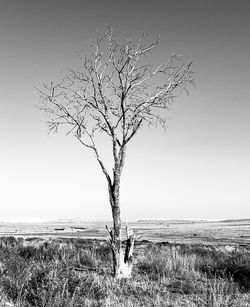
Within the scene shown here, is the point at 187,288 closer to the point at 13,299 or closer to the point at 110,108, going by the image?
the point at 13,299

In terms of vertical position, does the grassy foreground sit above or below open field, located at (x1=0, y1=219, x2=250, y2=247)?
below

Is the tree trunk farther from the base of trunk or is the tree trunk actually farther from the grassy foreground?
the grassy foreground

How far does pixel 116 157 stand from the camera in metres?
10.6

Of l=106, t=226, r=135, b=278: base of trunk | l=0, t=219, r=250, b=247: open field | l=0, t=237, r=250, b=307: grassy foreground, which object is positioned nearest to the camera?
l=0, t=237, r=250, b=307: grassy foreground

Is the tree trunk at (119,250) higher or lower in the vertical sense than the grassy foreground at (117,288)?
higher

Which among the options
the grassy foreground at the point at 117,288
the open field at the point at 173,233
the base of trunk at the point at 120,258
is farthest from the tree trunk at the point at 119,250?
the open field at the point at 173,233

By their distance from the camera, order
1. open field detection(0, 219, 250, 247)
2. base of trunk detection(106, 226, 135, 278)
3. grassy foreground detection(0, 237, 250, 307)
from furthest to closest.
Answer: open field detection(0, 219, 250, 247), base of trunk detection(106, 226, 135, 278), grassy foreground detection(0, 237, 250, 307)

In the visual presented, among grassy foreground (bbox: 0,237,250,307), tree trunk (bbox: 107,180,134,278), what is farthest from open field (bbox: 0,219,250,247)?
grassy foreground (bbox: 0,237,250,307)

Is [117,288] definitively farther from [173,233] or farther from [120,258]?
[173,233]

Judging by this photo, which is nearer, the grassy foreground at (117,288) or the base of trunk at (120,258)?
the grassy foreground at (117,288)

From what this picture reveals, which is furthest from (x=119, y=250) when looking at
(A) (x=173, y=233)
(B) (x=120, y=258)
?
(A) (x=173, y=233)

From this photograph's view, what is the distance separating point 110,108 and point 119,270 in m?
4.72

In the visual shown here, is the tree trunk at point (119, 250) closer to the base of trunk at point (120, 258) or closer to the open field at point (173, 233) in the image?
the base of trunk at point (120, 258)

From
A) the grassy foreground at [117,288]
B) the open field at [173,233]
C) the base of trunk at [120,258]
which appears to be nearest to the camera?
the grassy foreground at [117,288]
